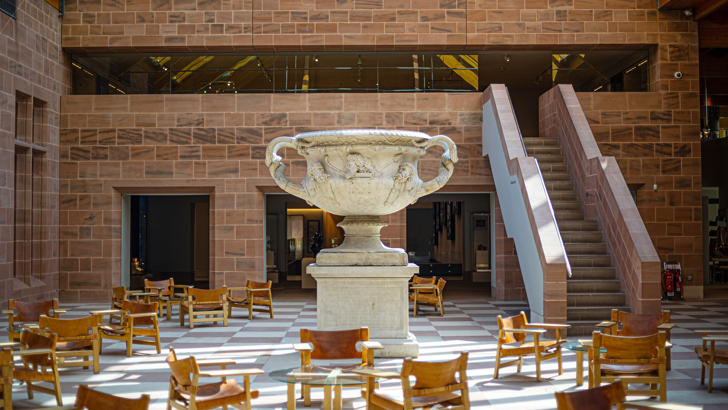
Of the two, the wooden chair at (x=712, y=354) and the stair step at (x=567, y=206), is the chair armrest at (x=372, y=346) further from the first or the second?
the stair step at (x=567, y=206)

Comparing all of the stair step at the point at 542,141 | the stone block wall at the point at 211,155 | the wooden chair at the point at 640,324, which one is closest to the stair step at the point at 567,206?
the stair step at the point at 542,141

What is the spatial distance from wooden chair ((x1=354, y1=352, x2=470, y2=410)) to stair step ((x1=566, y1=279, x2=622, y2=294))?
217 inches

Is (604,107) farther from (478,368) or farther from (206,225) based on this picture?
(206,225)

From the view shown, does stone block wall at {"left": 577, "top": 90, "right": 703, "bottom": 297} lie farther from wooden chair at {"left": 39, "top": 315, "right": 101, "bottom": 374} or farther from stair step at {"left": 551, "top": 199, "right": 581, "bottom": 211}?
wooden chair at {"left": 39, "top": 315, "right": 101, "bottom": 374}

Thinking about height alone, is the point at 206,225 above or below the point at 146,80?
below

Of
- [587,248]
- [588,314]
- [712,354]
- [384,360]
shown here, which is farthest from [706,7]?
[384,360]

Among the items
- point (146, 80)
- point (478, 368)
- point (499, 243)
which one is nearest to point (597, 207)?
point (499, 243)

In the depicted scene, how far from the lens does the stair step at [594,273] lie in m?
9.50

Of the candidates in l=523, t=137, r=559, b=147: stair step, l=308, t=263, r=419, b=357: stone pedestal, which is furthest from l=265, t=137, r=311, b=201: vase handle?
l=523, t=137, r=559, b=147: stair step

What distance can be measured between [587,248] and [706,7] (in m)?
6.86

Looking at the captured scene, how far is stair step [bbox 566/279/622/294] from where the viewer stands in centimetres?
927

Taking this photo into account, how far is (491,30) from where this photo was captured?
13734mm

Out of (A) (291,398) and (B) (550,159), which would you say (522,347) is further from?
(B) (550,159)

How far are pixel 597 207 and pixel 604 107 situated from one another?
3910mm
